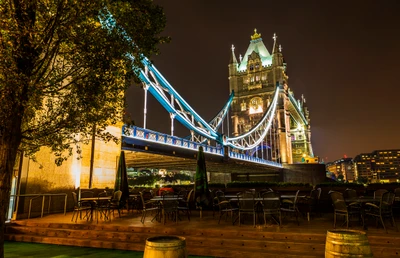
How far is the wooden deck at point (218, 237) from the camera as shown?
4996 mm

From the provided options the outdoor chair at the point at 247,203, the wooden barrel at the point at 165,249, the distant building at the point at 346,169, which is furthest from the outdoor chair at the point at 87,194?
the distant building at the point at 346,169

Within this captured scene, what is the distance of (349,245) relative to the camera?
293cm

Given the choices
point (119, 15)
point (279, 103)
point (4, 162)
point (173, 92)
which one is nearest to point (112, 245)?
point (4, 162)

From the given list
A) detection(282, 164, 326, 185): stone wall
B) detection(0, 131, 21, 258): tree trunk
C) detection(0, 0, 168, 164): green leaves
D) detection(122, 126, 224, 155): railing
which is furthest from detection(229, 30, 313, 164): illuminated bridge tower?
detection(0, 131, 21, 258): tree trunk

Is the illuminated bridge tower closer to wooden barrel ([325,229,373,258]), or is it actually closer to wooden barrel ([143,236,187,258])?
wooden barrel ([325,229,373,258])

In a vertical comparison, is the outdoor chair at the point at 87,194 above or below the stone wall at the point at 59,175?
below

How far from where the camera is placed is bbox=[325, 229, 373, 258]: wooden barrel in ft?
9.55

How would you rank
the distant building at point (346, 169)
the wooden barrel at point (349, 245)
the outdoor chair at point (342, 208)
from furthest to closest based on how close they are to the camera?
the distant building at point (346, 169), the outdoor chair at point (342, 208), the wooden barrel at point (349, 245)

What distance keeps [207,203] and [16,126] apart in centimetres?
530

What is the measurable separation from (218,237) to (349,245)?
320cm

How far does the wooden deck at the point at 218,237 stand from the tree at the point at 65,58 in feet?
7.12

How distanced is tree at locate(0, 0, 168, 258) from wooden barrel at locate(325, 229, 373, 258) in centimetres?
458

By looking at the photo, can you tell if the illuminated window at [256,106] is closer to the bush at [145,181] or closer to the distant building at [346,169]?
the bush at [145,181]

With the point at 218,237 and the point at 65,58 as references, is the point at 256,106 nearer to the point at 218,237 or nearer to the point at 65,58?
the point at 218,237
